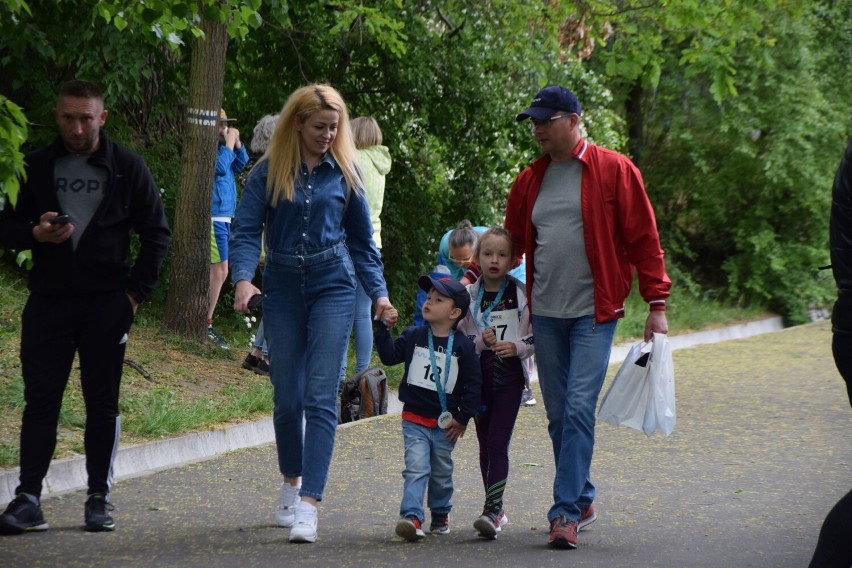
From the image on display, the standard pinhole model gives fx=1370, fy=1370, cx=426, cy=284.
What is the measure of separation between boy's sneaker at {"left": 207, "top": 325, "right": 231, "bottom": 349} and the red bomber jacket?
6.43 meters

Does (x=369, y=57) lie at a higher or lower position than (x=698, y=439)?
higher

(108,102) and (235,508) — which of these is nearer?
(235,508)

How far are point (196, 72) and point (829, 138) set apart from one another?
42.1 feet

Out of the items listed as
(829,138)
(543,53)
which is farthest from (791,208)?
(543,53)

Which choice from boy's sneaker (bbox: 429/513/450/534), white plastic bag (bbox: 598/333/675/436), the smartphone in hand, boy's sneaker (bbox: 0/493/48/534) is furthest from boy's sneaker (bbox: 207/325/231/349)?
white plastic bag (bbox: 598/333/675/436)

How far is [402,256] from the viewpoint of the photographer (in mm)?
16328

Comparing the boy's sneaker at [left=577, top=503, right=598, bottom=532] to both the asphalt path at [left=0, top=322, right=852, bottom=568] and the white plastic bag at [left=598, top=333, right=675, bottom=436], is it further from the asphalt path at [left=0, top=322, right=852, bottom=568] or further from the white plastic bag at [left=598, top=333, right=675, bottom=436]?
the white plastic bag at [left=598, top=333, right=675, bottom=436]

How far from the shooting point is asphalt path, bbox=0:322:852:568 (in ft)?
19.7

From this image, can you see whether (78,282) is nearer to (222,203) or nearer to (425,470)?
(425,470)

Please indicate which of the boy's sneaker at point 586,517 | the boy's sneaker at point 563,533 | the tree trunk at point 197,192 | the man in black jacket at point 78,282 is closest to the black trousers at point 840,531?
the boy's sneaker at point 563,533

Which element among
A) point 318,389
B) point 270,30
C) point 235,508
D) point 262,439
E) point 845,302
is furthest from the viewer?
point 270,30

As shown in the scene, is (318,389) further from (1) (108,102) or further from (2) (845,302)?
(1) (108,102)

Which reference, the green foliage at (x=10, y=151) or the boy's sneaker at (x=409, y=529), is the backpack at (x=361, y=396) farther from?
the green foliage at (x=10, y=151)

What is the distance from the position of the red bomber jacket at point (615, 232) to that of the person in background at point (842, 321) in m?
1.76
